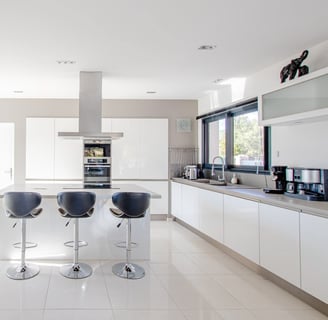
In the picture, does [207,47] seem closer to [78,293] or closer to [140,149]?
[78,293]

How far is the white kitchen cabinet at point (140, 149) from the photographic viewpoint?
7352 millimetres

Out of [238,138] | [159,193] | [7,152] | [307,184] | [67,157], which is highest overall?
[238,138]

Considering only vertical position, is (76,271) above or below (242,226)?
below

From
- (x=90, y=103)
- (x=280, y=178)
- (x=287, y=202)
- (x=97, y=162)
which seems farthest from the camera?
(x=97, y=162)

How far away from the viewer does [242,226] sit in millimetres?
4293

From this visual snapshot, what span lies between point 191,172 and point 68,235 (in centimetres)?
308

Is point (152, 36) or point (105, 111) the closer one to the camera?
point (152, 36)

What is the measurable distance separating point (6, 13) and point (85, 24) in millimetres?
664

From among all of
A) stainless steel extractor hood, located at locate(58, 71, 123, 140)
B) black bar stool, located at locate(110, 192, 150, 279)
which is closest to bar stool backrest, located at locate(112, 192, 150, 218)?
black bar stool, located at locate(110, 192, 150, 279)

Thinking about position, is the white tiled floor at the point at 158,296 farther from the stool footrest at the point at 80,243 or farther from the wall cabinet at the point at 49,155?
the wall cabinet at the point at 49,155

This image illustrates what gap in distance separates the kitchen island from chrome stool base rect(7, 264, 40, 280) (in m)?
0.36

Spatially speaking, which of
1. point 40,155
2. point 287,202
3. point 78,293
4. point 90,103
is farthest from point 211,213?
point 40,155

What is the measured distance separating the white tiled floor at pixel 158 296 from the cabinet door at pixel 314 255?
9.5 inches

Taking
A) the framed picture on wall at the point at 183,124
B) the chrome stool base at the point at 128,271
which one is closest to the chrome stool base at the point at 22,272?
the chrome stool base at the point at 128,271
